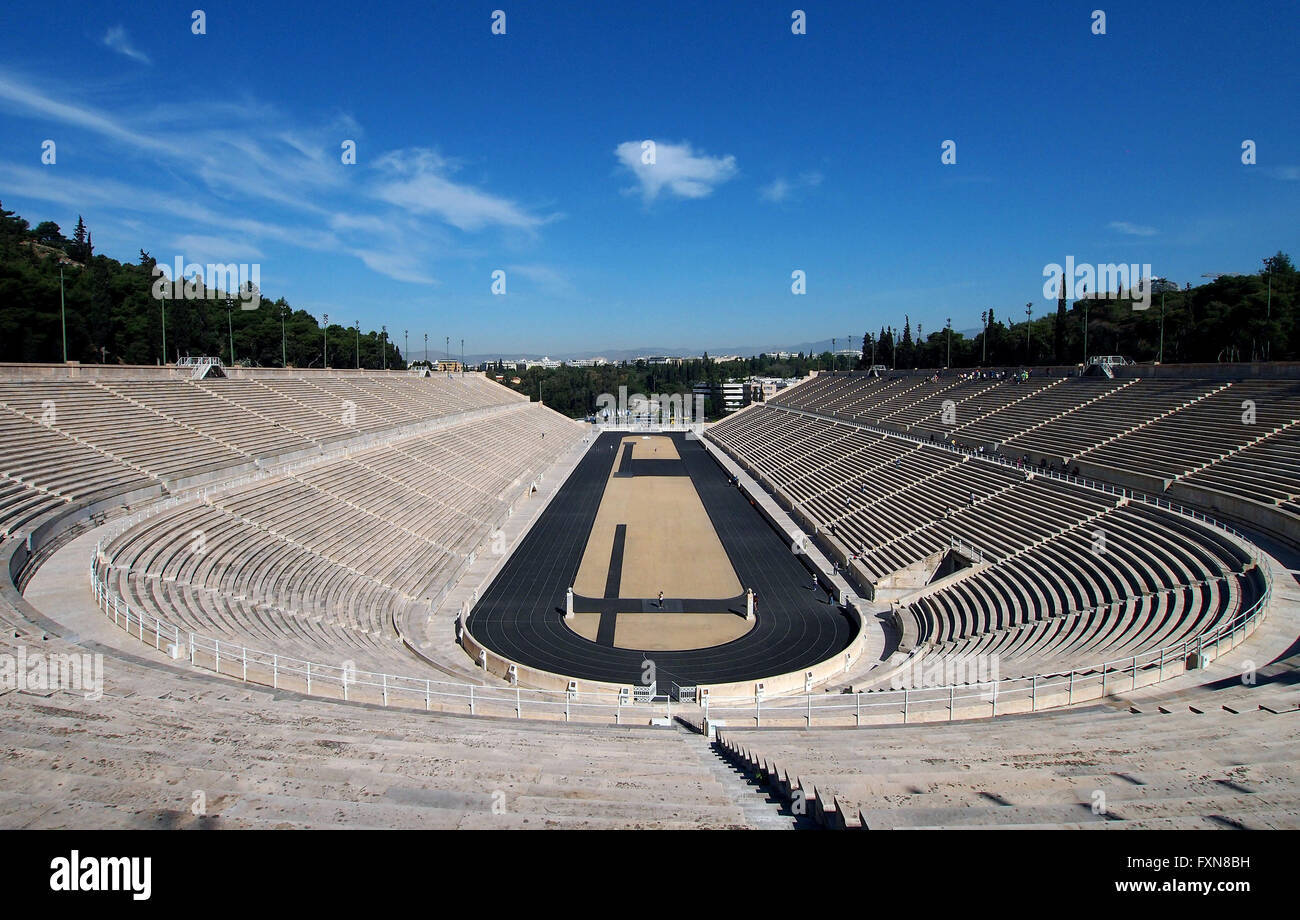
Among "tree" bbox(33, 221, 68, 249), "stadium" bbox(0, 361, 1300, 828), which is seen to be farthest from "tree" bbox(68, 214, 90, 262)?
"stadium" bbox(0, 361, 1300, 828)

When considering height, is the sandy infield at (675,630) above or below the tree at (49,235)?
below

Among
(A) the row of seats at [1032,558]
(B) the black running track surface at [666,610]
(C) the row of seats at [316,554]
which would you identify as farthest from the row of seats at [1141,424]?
(C) the row of seats at [316,554]

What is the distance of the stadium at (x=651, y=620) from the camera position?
21.5ft

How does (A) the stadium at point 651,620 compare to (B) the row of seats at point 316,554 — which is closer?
(A) the stadium at point 651,620

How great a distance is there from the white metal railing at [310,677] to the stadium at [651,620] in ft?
0.21

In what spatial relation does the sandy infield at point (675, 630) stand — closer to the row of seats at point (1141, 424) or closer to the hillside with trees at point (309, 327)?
the row of seats at point (1141, 424)

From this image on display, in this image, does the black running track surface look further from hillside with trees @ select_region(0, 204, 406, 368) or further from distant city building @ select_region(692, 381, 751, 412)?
distant city building @ select_region(692, 381, 751, 412)

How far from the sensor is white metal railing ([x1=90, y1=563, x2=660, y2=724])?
9672 millimetres

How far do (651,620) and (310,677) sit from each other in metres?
11.0

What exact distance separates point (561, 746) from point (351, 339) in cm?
7773
